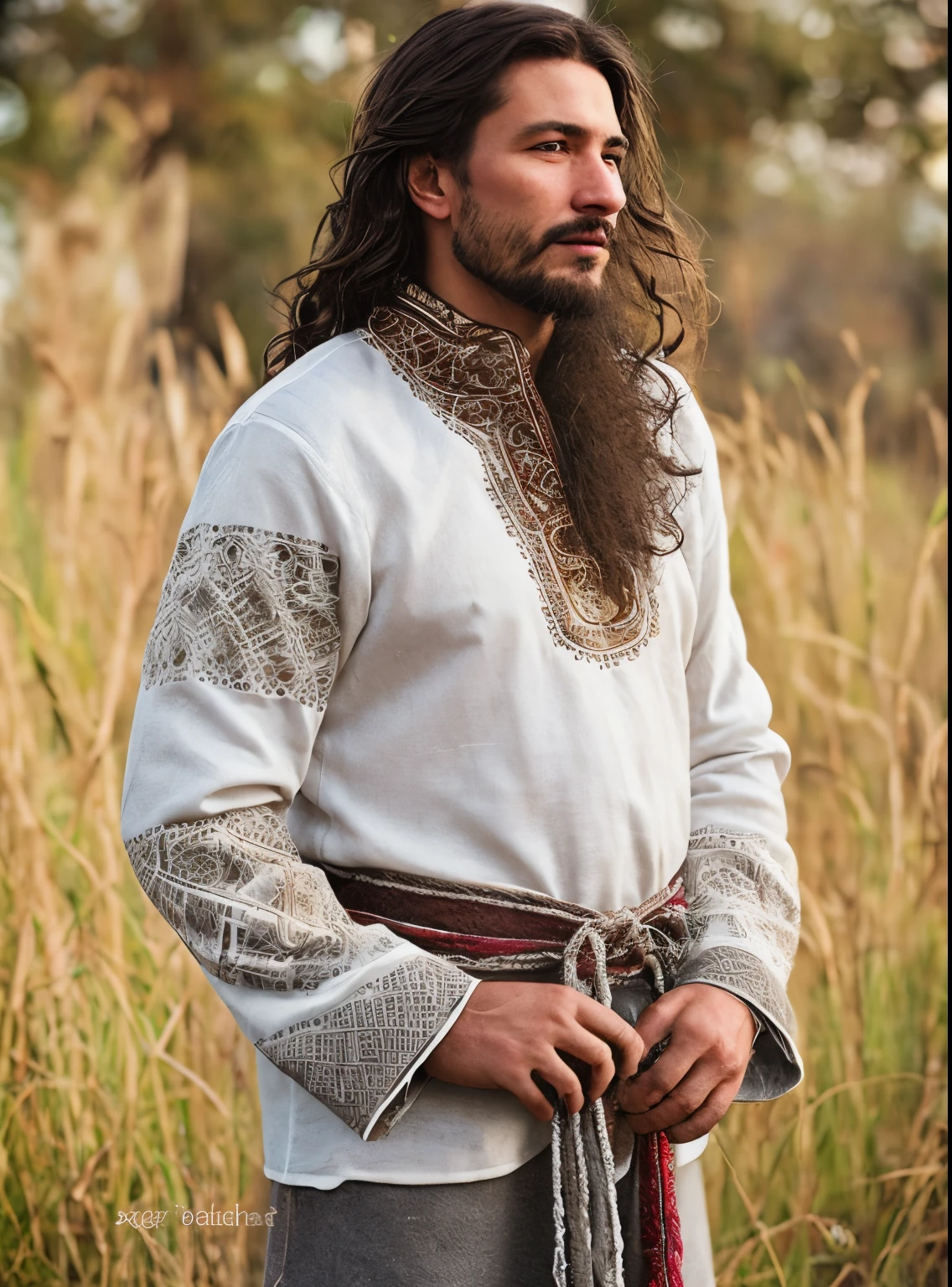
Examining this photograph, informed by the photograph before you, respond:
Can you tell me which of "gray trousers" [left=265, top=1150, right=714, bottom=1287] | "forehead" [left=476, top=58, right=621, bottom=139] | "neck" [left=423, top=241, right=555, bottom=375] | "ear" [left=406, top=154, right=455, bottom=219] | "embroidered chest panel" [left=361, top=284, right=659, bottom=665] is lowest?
"gray trousers" [left=265, top=1150, right=714, bottom=1287]

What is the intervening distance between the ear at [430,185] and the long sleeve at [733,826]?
389mm

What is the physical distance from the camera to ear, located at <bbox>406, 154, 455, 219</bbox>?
1.41 meters

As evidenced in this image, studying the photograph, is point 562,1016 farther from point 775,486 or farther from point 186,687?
point 775,486

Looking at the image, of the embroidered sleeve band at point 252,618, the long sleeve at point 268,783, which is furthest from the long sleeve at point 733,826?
the embroidered sleeve band at point 252,618

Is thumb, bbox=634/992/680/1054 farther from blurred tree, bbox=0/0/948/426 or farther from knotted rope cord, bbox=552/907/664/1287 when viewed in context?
blurred tree, bbox=0/0/948/426

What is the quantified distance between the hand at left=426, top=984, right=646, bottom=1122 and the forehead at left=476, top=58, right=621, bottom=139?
2.80 ft

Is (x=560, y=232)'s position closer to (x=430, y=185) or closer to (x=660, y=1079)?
(x=430, y=185)

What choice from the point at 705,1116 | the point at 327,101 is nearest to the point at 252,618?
A: the point at 705,1116

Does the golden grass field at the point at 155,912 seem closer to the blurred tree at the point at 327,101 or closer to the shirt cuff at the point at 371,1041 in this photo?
the blurred tree at the point at 327,101

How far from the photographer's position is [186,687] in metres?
1.21

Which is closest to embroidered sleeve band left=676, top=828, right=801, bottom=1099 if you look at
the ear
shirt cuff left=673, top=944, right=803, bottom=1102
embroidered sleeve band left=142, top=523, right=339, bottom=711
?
shirt cuff left=673, top=944, right=803, bottom=1102

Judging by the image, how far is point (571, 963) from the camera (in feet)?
4.13

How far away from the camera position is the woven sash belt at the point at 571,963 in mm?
1222

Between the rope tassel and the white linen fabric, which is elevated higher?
the white linen fabric
